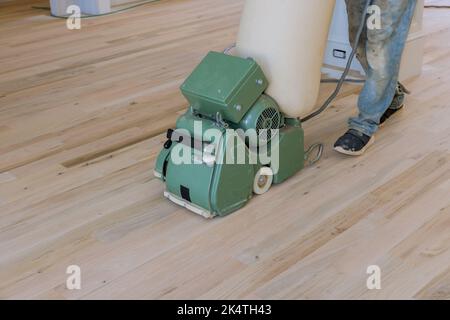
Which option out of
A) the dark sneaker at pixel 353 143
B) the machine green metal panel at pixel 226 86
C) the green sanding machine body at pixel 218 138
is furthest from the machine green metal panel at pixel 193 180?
the dark sneaker at pixel 353 143

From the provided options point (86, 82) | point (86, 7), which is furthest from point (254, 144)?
point (86, 7)

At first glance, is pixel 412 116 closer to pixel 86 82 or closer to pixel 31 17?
pixel 86 82

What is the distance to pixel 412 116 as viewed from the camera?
2.25 metres

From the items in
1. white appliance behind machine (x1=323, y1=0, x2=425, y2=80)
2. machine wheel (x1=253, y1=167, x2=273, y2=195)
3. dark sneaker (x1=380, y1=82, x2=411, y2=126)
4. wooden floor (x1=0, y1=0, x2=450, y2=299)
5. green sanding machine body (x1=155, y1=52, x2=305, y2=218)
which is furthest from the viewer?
white appliance behind machine (x1=323, y1=0, x2=425, y2=80)

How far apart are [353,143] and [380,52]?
11.5 inches

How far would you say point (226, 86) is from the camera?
154 centimetres

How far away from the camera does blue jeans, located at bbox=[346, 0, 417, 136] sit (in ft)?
6.00

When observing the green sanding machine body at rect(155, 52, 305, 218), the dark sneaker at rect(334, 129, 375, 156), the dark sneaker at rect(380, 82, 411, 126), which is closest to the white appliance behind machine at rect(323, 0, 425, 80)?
the dark sneaker at rect(380, 82, 411, 126)

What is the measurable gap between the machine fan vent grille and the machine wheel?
0.29ft

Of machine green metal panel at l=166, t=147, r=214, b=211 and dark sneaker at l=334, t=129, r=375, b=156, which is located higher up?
machine green metal panel at l=166, t=147, r=214, b=211

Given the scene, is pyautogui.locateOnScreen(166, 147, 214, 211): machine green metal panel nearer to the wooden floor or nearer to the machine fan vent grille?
the wooden floor

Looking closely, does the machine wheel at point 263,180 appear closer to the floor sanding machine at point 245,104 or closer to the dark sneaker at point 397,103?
the floor sanding machine at point 245,104

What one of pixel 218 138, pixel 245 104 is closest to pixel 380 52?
pixel 245 104

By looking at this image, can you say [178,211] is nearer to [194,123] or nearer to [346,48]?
[194,123]
